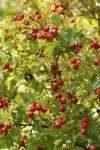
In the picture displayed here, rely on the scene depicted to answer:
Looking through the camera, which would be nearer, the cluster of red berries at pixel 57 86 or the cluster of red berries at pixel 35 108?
the cluster of red berries at pixel 35 108

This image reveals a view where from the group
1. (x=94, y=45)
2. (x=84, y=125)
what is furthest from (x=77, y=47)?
(x=84, y=125)

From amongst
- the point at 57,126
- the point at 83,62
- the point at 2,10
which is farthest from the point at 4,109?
the point at 2,10

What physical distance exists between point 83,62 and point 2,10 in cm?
693

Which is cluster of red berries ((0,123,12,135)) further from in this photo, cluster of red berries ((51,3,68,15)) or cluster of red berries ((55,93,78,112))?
cluster of red berries ((51,3,68,15))

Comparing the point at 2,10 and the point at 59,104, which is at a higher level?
the point at 2,10

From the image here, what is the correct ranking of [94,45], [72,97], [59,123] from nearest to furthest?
[59,123], [94,45], [72,97]

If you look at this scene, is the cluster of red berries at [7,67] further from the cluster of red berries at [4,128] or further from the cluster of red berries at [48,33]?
the cluster of red berries at [4,128]

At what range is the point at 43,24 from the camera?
325 cm

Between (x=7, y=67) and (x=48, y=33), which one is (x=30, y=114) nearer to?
(x=48, y=33)

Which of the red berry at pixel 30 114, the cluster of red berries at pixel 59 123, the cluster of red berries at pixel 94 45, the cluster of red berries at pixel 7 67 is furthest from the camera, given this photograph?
the cluster of red berries at pixel 7 67

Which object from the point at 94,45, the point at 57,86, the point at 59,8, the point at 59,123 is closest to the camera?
the point at 59,123

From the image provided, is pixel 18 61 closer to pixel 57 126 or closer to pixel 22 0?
pixel 22 0

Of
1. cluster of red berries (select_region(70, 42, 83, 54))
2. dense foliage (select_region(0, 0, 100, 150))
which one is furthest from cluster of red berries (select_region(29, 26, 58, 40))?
cluster of red berries (select_region(70, 42, 83, 54))

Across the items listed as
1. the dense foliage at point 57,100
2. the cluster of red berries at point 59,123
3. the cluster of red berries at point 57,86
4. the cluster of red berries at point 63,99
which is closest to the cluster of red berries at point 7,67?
the dense foliage at point 57,100
